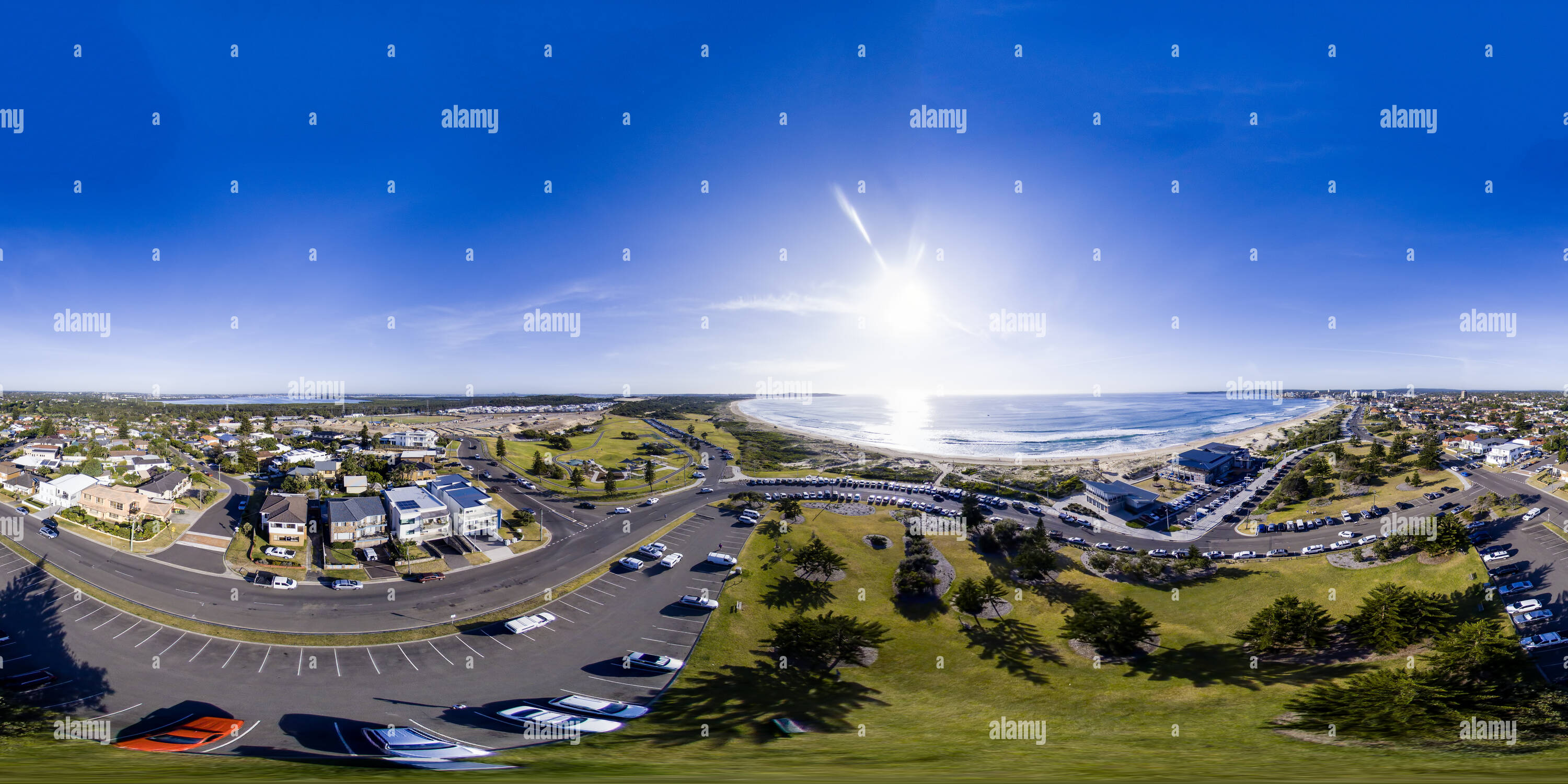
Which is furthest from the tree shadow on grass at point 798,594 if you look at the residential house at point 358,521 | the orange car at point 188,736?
the residential house at point 358,521

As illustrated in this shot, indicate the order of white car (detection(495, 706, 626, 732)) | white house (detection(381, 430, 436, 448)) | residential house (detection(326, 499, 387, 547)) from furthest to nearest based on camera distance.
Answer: white house (detection(381, 430, 436, 448)) < residential house (detection(326, 499, 387, 547)) < white car (detection(495, 706, 626, 732))

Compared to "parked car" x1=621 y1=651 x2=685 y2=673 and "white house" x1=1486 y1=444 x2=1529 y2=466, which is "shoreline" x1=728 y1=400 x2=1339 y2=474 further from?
"parked car" x1=621 y1=651 x2=685 y2=673

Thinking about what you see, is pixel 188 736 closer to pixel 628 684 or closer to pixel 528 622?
pixel 528 622

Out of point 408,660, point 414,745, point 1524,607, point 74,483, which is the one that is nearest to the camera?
point 414,745

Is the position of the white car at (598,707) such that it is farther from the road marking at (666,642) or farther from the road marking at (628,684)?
the road marking at (666,642)

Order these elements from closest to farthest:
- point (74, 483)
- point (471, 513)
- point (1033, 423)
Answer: point (471, 513), point (74, 483), point (1033, 423)

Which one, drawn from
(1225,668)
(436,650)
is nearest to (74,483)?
(436,650)

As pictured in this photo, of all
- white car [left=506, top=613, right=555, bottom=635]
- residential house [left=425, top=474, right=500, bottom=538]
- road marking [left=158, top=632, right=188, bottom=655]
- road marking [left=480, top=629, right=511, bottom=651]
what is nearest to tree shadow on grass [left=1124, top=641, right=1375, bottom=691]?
white car [left=506, top=613, right=555, bottom=635]

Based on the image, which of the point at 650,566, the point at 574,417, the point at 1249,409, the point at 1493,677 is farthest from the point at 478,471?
the point at 1249,409
